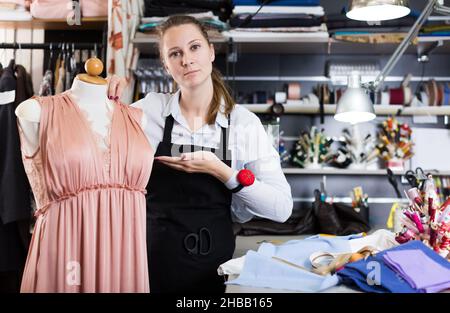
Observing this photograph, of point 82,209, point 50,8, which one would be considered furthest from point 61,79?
point 82,209

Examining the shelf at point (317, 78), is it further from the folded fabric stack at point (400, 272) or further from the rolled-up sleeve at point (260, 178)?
the folded fabric stack at point (400, 272)

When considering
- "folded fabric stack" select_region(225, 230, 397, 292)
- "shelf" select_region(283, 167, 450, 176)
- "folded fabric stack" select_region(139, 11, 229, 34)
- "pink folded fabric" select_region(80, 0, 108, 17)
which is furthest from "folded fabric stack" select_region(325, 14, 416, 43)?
"folded fabric stack" select_region(225, 230, 397, 292)

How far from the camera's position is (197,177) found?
61.1 inches

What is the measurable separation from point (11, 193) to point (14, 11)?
3.29 feet

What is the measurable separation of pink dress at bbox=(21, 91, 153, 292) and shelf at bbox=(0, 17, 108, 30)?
1.64 meters

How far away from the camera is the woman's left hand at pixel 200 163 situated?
1390 millimetres

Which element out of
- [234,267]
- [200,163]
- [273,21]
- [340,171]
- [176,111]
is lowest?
[234,267]

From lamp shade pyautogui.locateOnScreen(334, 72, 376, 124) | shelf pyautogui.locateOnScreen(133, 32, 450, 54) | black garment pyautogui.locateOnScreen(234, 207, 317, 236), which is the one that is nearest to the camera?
lamp shade pyautogui.locateOnScreen(334, 72, 376, 124)

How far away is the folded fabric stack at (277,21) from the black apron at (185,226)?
1.49m

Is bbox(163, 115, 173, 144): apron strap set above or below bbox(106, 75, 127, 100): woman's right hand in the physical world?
below

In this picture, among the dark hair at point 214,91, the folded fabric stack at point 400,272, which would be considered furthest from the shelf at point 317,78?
the folded fabric stack at point 400,272

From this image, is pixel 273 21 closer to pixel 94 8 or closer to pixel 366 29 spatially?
pixel 366 29

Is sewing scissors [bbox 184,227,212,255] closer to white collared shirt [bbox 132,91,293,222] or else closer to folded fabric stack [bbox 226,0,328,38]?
white collared shirt [bbox 132,91,293,222]

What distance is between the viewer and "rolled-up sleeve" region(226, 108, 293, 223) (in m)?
1.48
